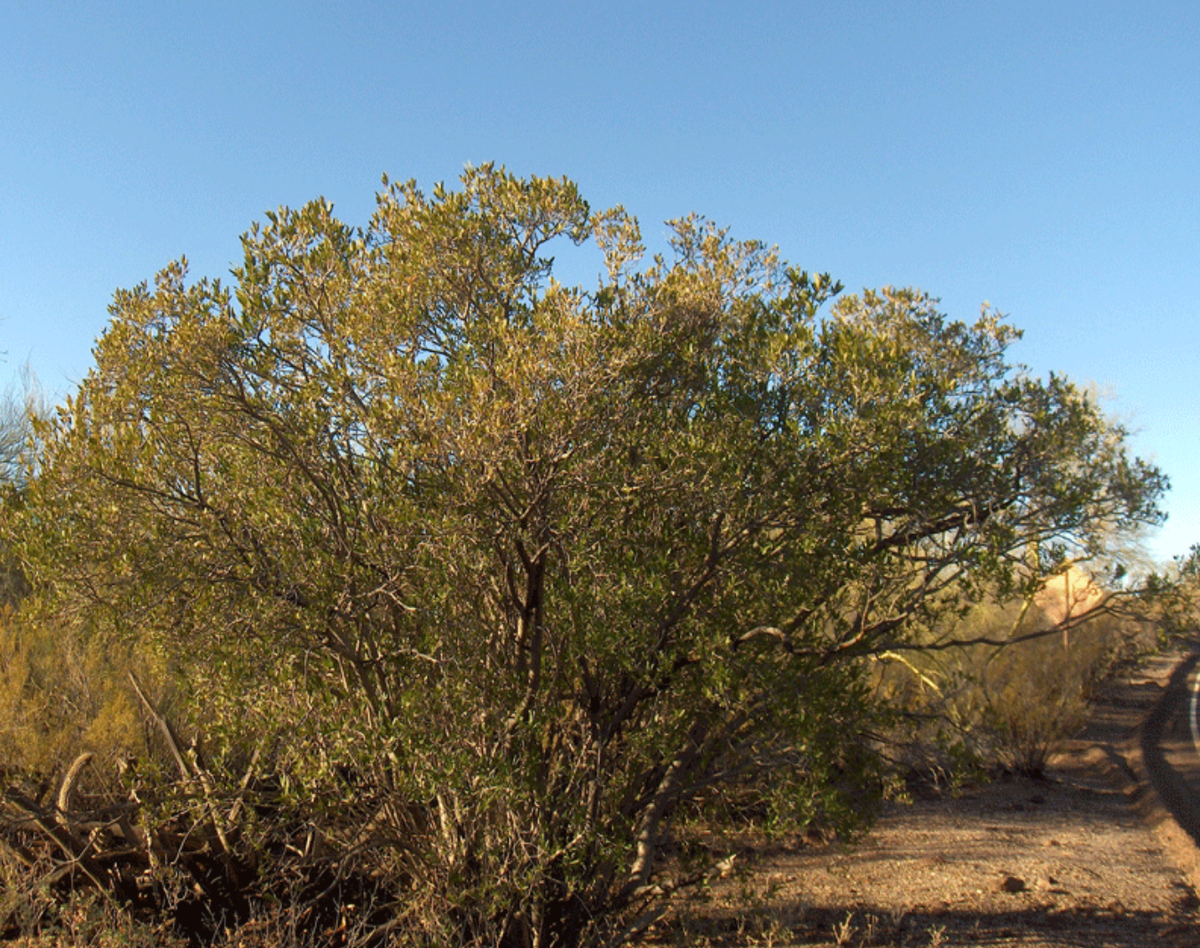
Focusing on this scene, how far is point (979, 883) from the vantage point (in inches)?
373

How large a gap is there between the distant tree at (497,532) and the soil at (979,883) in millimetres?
1307

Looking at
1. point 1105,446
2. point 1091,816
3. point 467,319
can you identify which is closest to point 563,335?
point 467,319

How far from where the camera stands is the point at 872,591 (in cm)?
565

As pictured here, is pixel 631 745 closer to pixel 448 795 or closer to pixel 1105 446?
pixel 448 795

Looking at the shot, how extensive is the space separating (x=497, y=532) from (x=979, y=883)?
7602mm

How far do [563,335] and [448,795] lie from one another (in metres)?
2.59

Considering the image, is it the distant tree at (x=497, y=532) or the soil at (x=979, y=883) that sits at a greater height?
the distant tree at (x=497, y=532)

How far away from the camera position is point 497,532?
4535 millimetres

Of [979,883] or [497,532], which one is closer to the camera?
[497,532]

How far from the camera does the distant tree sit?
14.9 ft

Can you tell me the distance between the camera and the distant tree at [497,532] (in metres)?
4.53

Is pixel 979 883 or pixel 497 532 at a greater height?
pixel 497 532

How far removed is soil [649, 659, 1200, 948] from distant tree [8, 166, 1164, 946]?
4.29 ft

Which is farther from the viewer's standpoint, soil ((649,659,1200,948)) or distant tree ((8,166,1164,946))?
soil ((649,659,1200,948))
